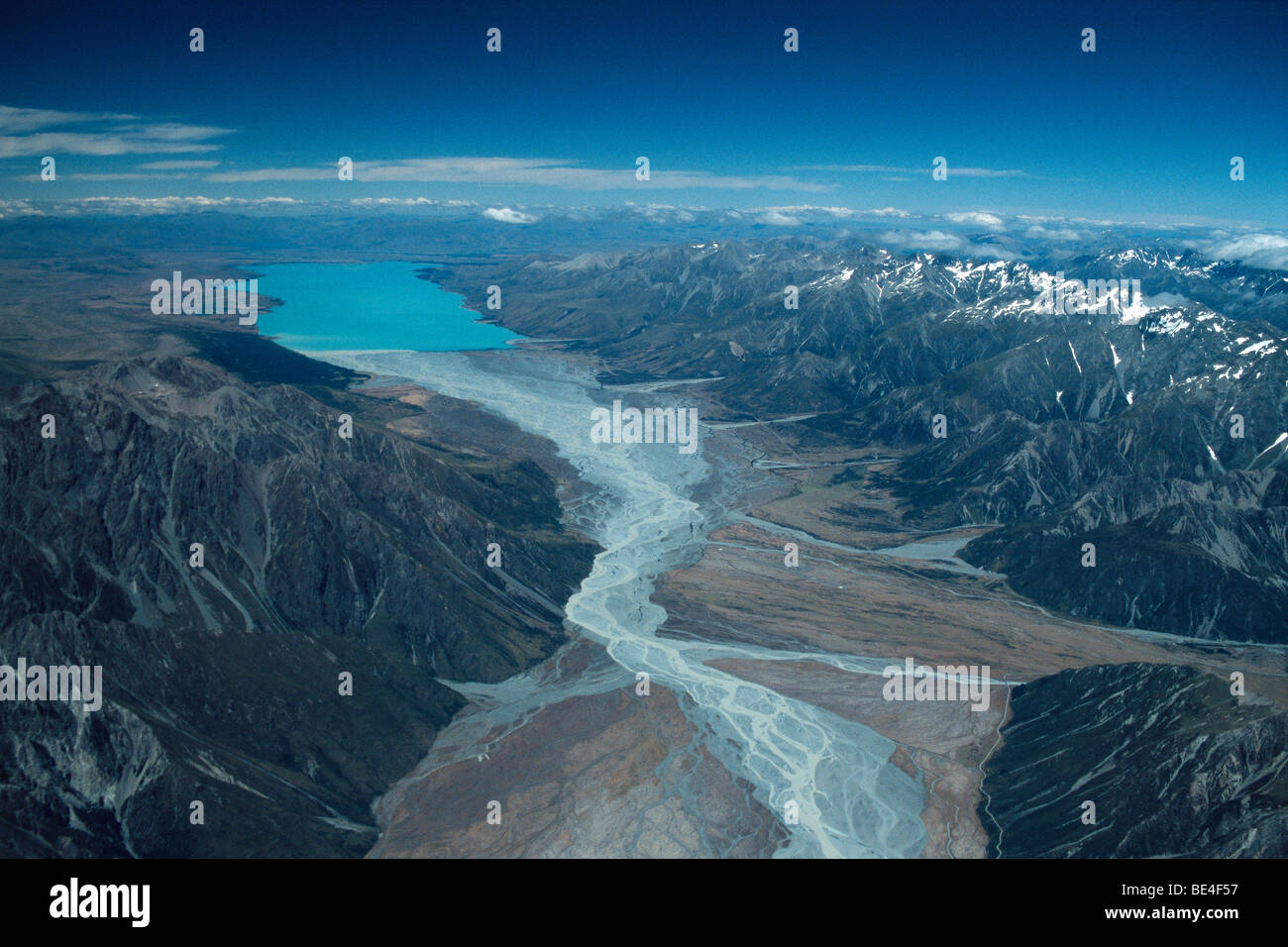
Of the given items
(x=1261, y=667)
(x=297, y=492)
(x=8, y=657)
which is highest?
(x=297, y=492)

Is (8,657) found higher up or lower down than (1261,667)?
higher up

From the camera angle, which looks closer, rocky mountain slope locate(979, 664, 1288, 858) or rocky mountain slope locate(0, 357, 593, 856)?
rocky mountain slope locate(0, 357, 593, 856)

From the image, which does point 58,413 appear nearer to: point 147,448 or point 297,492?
point 147,448

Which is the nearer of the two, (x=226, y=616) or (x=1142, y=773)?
(x=1142, y=773)

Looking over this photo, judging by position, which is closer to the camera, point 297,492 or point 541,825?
point 541,825

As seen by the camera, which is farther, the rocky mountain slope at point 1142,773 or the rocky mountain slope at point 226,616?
the rocky mountain slope at point 1142,773

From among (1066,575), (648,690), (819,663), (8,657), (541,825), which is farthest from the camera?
(1066,575)

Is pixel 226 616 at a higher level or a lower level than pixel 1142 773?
higher
